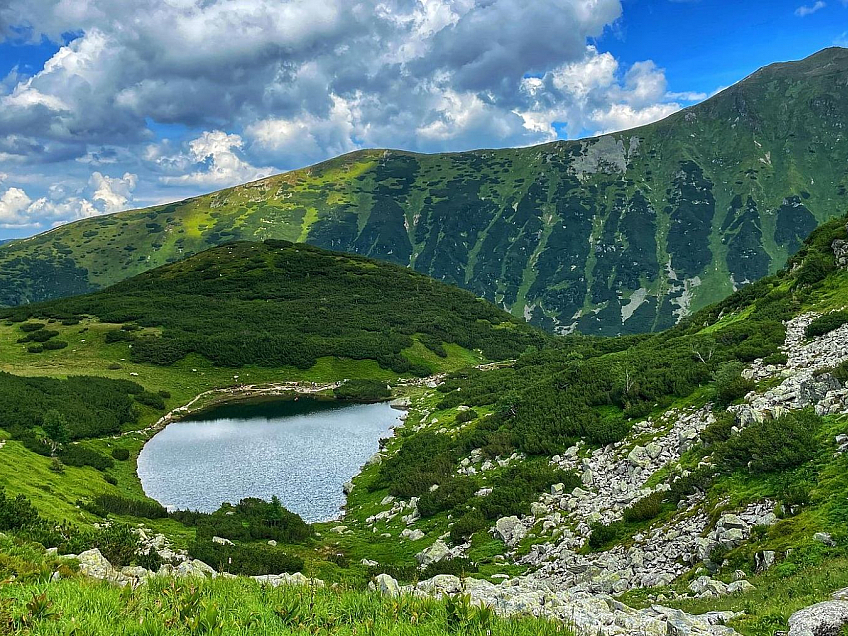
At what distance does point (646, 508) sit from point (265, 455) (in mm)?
39014

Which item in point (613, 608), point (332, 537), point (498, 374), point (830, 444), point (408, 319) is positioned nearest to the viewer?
point (613, 608)

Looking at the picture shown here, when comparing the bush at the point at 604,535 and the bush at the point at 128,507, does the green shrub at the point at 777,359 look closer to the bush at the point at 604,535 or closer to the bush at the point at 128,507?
the bush at the point at 604,535

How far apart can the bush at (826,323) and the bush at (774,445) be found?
393 inches

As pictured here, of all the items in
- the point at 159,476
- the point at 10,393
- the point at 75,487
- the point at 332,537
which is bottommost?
the point at 332,537

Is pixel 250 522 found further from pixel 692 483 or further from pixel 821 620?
pixel 821 620

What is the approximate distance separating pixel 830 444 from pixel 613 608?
1043 cm

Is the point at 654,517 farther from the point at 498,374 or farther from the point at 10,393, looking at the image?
the point at 10,393

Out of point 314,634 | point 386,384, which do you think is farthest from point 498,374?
point 314,634

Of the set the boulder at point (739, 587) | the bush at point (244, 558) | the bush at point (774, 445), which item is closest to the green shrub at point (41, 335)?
the bush at point (244, 558)

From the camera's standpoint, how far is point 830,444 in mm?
15641

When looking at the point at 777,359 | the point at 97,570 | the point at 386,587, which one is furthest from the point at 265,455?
the point at 386,587

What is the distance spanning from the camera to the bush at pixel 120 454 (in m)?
45.9

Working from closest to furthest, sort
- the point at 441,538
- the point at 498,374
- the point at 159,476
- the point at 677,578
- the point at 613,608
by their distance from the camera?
1. the point at 613,608
2. the point at 677,578
3. the point at 441,538
4. the point at 159,476
5. the point at 498,374

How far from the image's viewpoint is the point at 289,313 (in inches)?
4454
